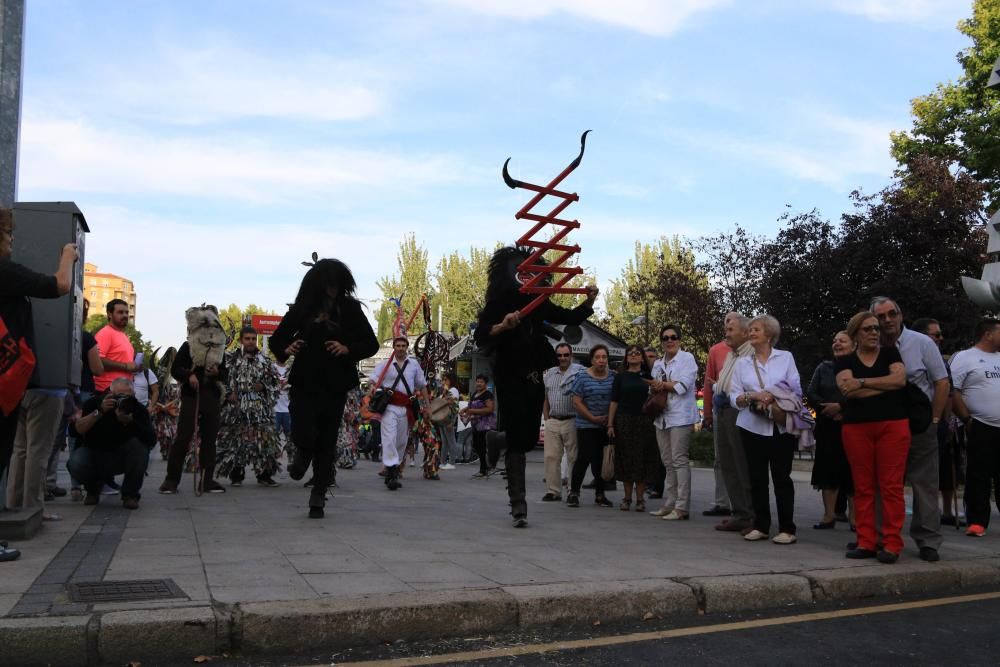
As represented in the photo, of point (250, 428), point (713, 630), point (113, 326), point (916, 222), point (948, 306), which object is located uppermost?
point (916, 222)

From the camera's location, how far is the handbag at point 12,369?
17.5 ft

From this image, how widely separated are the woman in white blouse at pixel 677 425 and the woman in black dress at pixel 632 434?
0.50m

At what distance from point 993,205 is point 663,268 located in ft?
43.4

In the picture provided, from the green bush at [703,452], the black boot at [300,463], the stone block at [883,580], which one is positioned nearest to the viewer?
the stone block at [883,580]

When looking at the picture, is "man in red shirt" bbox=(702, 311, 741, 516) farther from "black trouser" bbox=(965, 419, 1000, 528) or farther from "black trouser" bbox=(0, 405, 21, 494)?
"black trouser" bbox=(0, 405, 21, 494)

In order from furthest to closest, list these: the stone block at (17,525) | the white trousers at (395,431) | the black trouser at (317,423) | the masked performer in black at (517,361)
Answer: the white trousers at (395,431) → the black trouser at (317,423) → the masked performer in black at (517,361) → the stone block at (17,525)

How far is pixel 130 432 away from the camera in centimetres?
852

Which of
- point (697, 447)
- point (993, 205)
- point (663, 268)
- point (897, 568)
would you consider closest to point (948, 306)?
point (993, 205)

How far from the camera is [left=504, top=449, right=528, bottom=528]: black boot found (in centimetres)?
768

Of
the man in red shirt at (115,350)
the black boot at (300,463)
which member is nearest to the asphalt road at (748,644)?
the black boot at (300,463)

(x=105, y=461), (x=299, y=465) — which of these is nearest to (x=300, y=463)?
(x=299, y=465)

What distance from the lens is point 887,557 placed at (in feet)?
20.9

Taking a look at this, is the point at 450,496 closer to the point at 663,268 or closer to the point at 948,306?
the point at 948,306

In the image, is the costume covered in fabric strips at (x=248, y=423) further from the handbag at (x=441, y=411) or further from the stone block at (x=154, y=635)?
the stone block at (x=154, y=635)
